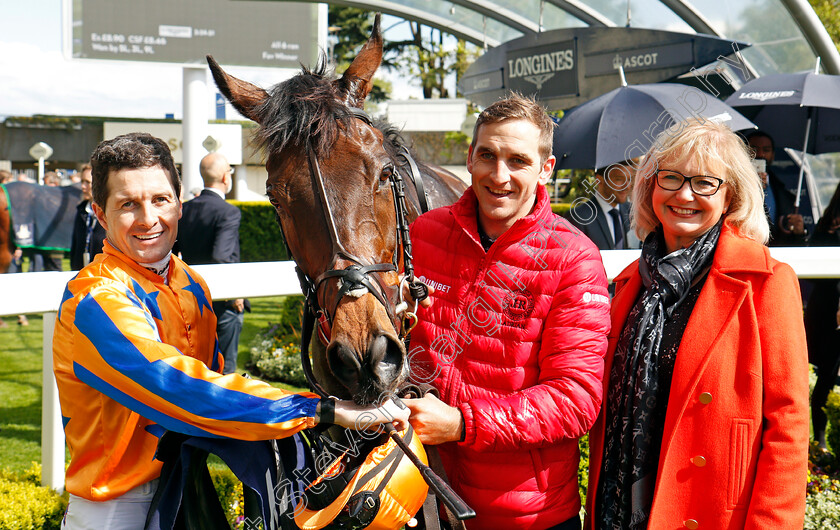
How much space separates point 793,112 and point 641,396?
604 centimetres

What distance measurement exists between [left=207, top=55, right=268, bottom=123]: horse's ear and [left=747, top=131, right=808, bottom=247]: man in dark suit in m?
4.50

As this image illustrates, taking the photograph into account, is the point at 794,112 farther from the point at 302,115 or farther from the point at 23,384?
the point at 23,384

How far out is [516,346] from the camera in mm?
1823

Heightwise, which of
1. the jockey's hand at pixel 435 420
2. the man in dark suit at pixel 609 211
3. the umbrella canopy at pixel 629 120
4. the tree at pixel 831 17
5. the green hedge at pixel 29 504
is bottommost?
the green hedge at pixel 29 504

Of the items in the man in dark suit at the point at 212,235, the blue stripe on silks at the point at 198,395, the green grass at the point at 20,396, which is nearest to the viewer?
the blue stripe on silks at the point at 198,395

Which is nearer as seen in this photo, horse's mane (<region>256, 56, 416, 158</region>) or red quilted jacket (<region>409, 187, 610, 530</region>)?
red quilted jacket (<region>409, 187, 610, 530</region>)

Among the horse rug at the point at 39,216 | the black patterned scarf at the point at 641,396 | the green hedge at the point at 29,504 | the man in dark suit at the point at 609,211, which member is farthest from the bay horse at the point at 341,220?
the horse rug at the point at 39,216

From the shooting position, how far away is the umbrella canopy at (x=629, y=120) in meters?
4.38

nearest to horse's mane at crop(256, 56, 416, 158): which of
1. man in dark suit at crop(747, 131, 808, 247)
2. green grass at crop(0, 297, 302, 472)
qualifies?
green grass at crop(0, 297, 302, 472)

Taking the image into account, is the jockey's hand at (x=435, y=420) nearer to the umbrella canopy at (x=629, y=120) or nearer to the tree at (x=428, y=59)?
the umbrella canopy at (x=629, y=120)

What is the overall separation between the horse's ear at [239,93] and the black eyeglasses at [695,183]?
4.10 ft

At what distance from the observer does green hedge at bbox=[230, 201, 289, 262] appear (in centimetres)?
1458

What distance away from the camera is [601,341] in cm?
183

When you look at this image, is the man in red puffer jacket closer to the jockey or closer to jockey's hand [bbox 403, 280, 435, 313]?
jockey's hand [bbox 403, 280, 435, 313]
